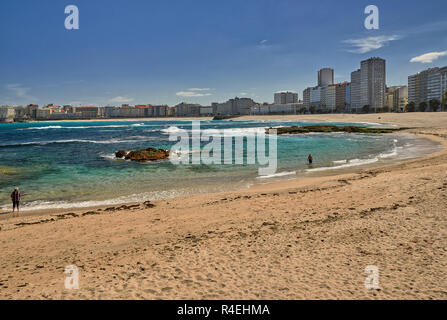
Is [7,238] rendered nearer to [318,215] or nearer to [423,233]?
[318,215]

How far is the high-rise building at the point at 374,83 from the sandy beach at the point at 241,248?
184200 millimetres

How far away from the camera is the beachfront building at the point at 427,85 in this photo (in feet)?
449

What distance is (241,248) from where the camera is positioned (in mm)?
6617

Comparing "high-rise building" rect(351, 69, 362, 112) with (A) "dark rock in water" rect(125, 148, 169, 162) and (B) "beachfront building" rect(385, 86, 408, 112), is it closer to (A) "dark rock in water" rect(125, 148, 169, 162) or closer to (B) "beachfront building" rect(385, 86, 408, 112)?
(B) "beachfront building" rect(385, 86, 408, 112)

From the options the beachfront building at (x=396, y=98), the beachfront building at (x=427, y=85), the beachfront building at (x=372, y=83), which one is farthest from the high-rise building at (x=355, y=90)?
the beachfront building at (x=427, y=85)

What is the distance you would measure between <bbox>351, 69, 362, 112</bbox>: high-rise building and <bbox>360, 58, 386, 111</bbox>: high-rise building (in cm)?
589

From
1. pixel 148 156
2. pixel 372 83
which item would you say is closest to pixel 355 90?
pixel 372 83

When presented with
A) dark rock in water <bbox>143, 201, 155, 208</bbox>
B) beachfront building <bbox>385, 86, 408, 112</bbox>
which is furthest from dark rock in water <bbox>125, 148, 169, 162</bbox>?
beachfront building <bbox>385, 86, 408, 112</bbox>

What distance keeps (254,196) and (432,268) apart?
23.4 feet

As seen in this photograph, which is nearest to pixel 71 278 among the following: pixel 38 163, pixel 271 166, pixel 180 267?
pixel 180 267

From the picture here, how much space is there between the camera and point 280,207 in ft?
32.7

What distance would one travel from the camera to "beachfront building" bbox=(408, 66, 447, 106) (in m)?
137

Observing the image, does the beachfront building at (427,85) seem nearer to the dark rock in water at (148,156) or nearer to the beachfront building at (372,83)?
the beachfront building at (372,83)

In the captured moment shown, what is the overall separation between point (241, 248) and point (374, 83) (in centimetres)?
19273
